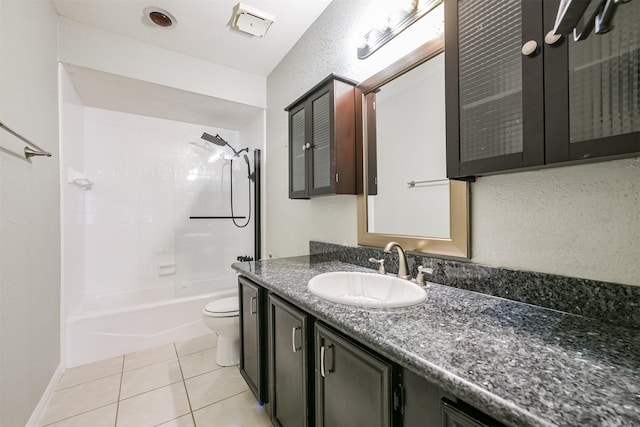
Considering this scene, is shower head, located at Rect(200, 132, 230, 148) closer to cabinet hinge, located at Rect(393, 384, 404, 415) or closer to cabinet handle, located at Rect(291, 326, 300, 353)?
cabinet handle, located at Rect(291, 326, 300, 353)

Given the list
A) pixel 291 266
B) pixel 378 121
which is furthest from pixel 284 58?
pixel 291 266

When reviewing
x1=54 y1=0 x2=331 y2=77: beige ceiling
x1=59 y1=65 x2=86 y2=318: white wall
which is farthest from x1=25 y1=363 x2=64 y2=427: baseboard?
x1=54 y1=0 x2=331 y2=77: beige ceiling

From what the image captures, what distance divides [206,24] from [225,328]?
7.58 feet

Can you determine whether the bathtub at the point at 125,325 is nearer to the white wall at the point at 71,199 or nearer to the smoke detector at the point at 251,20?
the white wall at the point at 71,199

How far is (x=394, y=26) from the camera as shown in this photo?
1.31 meters

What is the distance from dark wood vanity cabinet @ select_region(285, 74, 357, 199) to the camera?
1516 mm

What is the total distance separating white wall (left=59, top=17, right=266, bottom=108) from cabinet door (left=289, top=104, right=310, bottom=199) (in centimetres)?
102

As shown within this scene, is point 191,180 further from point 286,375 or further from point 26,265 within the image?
point 286,375

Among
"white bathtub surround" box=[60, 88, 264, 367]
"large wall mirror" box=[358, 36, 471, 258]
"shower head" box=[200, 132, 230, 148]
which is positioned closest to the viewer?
"large wall mirror" box=[358, 36, 471, 258]

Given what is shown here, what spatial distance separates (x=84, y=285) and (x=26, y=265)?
1588 millimetres

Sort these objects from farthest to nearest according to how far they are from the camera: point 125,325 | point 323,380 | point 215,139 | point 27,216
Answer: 1. point 215,139
2. point 125,325
3. point 27,216
4. point 323,380

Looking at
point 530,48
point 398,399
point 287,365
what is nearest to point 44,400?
point 287,365

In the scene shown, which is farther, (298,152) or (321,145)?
A: (298,152)

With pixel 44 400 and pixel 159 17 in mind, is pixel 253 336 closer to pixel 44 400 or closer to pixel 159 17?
pixel 44 400
